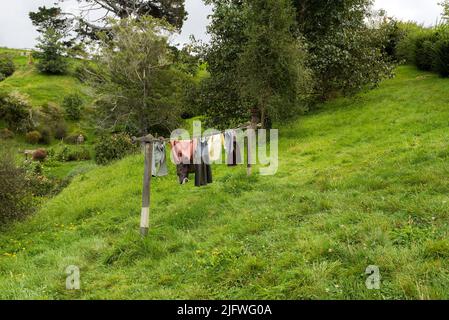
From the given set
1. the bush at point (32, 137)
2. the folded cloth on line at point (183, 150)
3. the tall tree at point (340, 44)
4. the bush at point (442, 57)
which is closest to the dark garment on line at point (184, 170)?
the folded cloth on line at point (183, 150)

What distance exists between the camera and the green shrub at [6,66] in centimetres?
5188

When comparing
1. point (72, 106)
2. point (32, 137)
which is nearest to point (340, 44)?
point (32, 137)

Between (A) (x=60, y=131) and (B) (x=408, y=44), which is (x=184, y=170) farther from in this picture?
(A) (x=60, y=131)

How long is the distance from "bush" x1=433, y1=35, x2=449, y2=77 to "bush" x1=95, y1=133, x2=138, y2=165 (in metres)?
18.5

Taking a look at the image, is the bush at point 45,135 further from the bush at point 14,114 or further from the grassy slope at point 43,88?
the bush at point 14,114

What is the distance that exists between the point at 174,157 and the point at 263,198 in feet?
7.72

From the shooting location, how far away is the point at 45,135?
120ft

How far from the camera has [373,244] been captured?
20.0 feet

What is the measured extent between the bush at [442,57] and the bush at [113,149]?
18462mm

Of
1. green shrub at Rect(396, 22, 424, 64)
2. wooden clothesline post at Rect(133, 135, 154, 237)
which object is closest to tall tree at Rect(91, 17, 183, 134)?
green shrub at Rect(396, 22, 424, 64)

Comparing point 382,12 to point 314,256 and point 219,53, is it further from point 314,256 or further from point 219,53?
point 314,256

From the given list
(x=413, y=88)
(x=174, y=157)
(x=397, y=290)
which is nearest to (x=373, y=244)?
(x=397, y=290)

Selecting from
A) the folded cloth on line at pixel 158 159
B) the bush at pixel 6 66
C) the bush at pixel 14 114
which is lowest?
the folded cloth on line at pixel 158 159

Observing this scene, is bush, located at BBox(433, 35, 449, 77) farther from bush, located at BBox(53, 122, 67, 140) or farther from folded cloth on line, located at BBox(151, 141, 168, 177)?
bush, located at BBox(53, 122, 67, 140)
